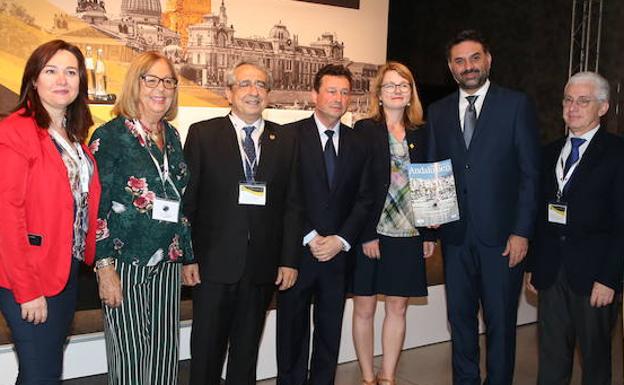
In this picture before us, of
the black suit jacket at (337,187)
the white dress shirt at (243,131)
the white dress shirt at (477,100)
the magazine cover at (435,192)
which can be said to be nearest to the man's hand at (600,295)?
the magazine cover at (435,192)

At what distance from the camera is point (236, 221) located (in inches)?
105

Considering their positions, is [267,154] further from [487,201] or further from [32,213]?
[487,201]

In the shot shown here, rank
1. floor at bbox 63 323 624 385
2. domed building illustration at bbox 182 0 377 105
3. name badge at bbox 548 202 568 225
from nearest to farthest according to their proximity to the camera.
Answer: name badge at bbox 548 202 568 225 → floor at bbox 63 323 624 385 → domed building illustration at bbox 182 0 377 105

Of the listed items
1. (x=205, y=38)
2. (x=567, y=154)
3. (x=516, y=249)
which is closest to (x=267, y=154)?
(x=516, y=249)

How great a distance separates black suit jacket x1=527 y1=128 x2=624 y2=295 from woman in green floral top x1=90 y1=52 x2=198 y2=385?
5.71 feet

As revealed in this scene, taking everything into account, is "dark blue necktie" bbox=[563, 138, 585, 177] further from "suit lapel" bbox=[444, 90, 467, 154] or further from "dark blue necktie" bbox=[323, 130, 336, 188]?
"dark blue necktie" bbox=[323, 130, 336, 188]

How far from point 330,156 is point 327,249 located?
456 mm

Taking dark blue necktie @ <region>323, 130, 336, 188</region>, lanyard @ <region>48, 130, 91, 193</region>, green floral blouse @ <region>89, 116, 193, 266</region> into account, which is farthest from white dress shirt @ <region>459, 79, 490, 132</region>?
lanyard @ <region>48, 130, 91, 193</region>

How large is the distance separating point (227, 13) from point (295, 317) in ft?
16.7

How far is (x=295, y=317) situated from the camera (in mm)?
3074

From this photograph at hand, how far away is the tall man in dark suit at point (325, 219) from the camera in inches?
120

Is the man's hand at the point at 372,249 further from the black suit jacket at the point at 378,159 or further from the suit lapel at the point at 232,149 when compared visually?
the suit lapel at the point at 232,149

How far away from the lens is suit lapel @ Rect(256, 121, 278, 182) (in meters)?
2.72

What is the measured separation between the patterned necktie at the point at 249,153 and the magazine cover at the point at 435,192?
0.81m
